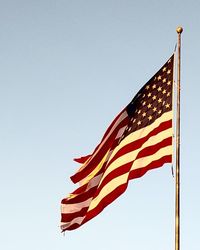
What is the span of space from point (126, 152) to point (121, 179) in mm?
1023

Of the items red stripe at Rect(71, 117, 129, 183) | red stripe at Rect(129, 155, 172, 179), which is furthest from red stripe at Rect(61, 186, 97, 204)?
red stripe at Rect(129, 155, 172, 179)

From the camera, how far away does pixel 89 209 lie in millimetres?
17688

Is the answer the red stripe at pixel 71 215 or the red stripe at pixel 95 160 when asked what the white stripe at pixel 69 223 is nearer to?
the red stripe at pixel 71 215

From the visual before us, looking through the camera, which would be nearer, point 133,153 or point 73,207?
point 133,153

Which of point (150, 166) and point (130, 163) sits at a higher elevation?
point (130, 163)

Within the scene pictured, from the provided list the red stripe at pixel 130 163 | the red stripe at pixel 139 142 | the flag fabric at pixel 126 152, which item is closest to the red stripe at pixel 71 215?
the flag fabric at pixel 126 152

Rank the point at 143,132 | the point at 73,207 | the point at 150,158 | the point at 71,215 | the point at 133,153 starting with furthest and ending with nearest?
the point at 71,215 < the point at 73,207 < the point at 143,132 < the point at 133,153 < the point at 150,158

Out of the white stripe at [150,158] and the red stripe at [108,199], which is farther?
the red stripe at [108,199]

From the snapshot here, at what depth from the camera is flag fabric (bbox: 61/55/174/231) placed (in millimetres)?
16984

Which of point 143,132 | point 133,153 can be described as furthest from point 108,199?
point 143,132

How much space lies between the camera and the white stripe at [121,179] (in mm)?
16656

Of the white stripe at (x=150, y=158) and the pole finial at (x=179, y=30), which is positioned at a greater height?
→ the pole finial at (x=179, y=30)

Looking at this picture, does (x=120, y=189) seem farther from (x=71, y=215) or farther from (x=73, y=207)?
(x=71, y=215)

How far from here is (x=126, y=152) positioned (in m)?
17.7
